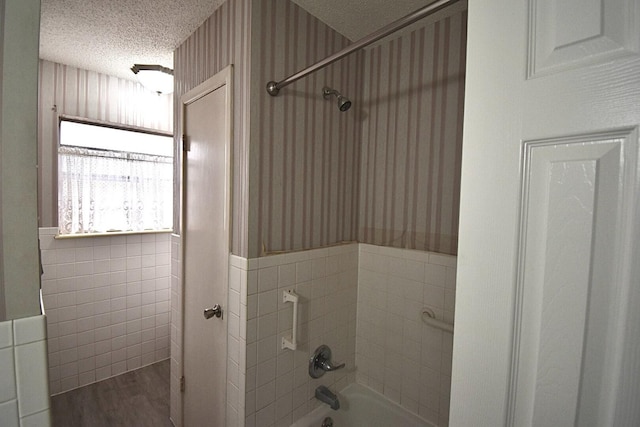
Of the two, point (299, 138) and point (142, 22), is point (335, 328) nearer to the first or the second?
point (299, 138)

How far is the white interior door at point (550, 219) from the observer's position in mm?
349

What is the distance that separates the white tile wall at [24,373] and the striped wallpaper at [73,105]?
6.40 ft

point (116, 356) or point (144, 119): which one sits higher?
point (144, 119)

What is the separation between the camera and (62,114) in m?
2.01

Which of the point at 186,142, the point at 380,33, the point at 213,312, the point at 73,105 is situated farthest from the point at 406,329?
the point at 73,105

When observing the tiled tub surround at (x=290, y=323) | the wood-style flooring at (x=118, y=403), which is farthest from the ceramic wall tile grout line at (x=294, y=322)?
the wood-style flooring at (x=118, y=403)

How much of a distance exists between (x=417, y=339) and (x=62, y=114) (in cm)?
298

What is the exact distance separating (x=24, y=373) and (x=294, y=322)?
34.3 inches

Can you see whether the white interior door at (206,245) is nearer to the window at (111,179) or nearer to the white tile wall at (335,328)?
the white tile wall at (335,328)

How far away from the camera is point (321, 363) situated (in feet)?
4.91

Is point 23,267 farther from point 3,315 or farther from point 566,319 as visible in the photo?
point 566,319

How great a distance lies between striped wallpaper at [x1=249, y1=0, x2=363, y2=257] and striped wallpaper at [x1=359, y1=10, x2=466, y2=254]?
0.41 feet

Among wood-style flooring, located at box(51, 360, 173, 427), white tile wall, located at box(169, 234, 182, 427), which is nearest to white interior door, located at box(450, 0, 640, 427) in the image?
white tile wall, located at box(169, 234, 182, 427)

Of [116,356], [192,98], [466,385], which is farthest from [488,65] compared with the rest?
[116,356]
